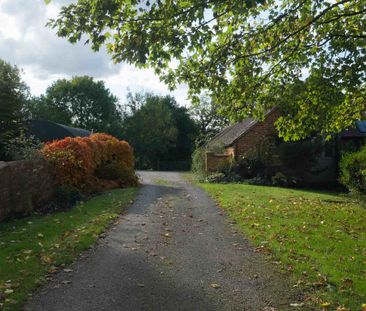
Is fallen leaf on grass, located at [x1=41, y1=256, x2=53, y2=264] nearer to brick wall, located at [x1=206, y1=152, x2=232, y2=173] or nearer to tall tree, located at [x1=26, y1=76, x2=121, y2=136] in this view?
brick wall, located at [x1=206, y1=152, x2=232, y2=173]

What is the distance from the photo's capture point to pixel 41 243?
28.8 ft

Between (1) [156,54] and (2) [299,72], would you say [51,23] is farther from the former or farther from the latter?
(2) [299,72]

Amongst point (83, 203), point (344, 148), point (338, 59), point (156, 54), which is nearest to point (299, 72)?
point (338, 59)

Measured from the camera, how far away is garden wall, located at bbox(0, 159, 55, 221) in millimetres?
11273

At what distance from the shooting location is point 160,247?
8773 mm

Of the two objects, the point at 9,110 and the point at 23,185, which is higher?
the point at 9,110

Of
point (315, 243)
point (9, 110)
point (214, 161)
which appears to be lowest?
point (315, 243)

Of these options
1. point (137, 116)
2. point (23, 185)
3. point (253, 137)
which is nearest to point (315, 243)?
point (23, 185)

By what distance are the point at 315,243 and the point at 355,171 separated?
1112 centimetres

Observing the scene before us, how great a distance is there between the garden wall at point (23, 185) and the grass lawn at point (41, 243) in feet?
1.42

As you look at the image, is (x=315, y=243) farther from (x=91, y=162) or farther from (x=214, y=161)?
(x=214, y=161)

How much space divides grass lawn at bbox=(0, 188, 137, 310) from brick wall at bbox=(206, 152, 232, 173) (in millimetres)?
14462

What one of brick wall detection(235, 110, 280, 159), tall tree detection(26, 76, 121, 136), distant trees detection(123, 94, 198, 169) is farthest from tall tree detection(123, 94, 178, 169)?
brick wall detection(235, 110, 280, 159)

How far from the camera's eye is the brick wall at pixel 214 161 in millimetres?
28422
